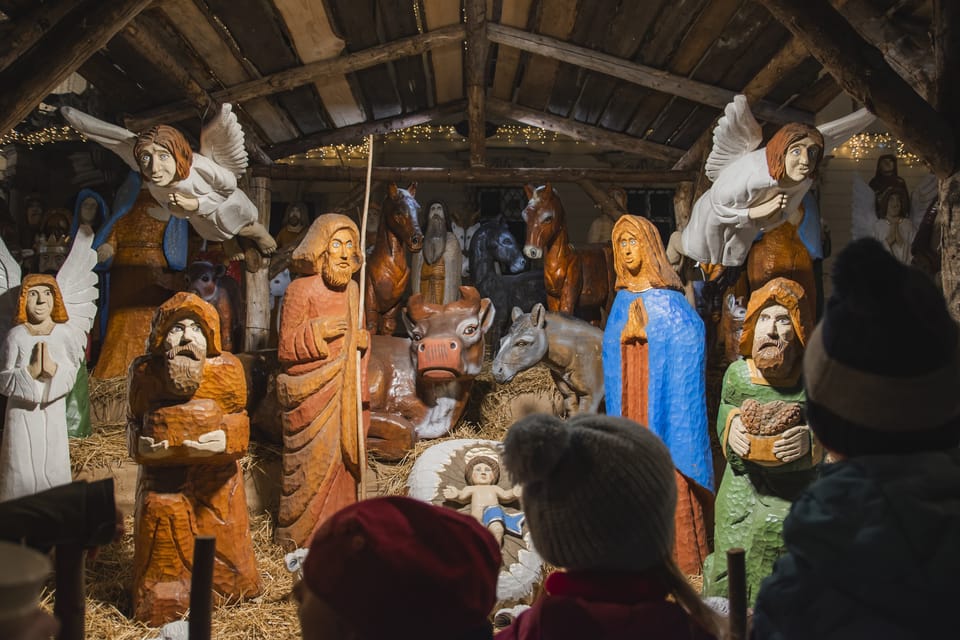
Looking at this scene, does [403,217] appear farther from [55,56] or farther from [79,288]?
[55,56]

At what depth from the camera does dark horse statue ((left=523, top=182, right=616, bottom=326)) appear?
6.90 meters

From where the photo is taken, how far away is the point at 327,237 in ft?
15.4

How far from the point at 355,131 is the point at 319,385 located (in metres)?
3.34

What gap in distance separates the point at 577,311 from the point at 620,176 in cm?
119

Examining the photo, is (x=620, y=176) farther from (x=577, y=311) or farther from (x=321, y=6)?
(x=321, y=6)

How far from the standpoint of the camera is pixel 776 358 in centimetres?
368

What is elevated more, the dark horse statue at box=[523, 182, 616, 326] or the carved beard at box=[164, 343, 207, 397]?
the dark horse statue at box=[523, 182, 616, 326]

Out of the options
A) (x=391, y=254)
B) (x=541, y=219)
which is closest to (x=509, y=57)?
(x=541, y=219)

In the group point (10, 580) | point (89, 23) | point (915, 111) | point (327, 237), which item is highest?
point (89, 23)

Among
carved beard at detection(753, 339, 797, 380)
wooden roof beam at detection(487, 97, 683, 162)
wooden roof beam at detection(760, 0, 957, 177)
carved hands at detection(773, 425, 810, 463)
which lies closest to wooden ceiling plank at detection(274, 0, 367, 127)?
wooden roof beam at detection(487, 97, 683, 162)

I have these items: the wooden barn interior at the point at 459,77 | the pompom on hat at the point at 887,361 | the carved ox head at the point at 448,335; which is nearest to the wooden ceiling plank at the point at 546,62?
the wooden barn interior at the point at 459,77

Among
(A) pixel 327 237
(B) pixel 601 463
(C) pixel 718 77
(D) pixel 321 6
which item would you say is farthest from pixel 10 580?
(C) pixel 718 77

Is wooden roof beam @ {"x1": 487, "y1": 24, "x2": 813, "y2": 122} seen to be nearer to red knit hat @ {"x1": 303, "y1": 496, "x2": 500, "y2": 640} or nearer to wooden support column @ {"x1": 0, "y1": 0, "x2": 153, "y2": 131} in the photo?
wooden support column @ {"x1": 0, "y1": 0, "x2": 153, "y2": 131}

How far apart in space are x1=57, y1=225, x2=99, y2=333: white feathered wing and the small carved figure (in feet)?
4.95
